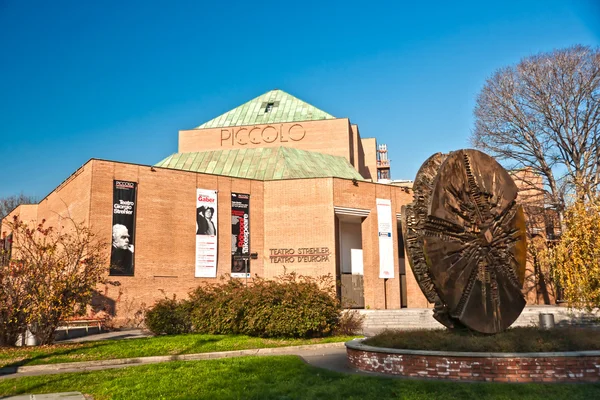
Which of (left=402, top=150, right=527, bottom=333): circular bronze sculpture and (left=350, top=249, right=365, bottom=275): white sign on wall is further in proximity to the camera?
(left=350, top=249, right=365, bottom=275): white sign on wall

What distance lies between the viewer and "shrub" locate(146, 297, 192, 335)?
2028 cm

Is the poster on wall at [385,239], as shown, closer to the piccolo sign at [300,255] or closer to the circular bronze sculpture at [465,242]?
the piccolo sign at [300,255]

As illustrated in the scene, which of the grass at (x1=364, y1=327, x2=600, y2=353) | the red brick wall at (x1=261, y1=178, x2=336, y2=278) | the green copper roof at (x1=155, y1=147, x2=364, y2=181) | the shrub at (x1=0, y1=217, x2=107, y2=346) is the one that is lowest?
the grass at (x1=364, y1=327, x2=600, y2=353)

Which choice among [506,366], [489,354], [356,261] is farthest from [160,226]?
[506,366]

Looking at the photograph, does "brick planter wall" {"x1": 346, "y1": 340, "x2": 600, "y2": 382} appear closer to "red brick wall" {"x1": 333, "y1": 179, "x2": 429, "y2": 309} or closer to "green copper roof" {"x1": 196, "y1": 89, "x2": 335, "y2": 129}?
"red brick wall" {"x1": 333, "y1": 179, "x2": 429, "y2": 309}

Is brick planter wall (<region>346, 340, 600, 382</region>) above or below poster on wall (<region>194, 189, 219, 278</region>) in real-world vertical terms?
below

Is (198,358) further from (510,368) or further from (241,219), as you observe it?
(241,219)

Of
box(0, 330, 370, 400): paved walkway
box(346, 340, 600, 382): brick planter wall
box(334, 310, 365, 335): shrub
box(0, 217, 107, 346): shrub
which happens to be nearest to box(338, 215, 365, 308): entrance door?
box(334, 310, 365, 335): shrub

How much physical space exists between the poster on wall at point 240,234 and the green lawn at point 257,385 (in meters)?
20.6

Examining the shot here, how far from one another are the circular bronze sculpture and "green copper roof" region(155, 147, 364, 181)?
24.5 m

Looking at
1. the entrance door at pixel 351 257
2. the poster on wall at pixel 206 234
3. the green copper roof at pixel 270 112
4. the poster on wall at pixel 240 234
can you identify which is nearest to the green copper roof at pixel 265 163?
the poster on wall at pixel 240 234

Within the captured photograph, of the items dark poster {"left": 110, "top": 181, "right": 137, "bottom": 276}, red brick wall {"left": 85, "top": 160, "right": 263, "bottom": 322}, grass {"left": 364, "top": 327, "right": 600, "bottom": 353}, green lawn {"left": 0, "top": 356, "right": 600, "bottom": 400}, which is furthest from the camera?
red brick wall {"left": 85, "top": 160, "right": 263, "bottom": 322}

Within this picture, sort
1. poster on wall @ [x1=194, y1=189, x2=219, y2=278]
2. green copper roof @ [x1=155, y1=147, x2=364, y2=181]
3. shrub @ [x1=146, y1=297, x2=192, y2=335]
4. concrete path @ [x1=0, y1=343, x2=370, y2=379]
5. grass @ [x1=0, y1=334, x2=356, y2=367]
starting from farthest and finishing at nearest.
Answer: green copper roof @ [x1=155, y1=147, x2=364, y2=181], poster on wall @ [x1=194, y1=189, x2=219, y2=278], shrub @ [x1=146, y1=297, x2=192, y2=335], grass @ [x1=0, y1=334, x2=356, y2=367], concrete path @ [x1=0, y1=343, x2=370, y2=379]

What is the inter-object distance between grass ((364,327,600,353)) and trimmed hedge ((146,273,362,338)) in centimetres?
716
